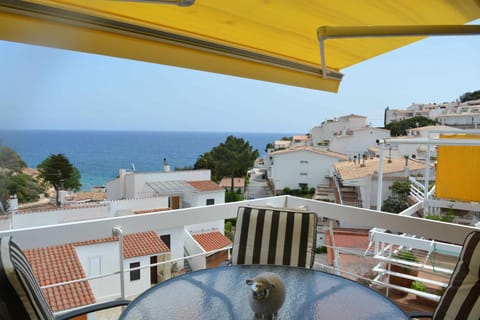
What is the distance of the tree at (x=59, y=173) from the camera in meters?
9.29

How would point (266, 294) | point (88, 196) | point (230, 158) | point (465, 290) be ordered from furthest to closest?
point (88, 196), point (230, 158), point (465, 290), point (266, 294)

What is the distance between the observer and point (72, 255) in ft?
→ 15.7

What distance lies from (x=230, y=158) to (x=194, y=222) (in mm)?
5029

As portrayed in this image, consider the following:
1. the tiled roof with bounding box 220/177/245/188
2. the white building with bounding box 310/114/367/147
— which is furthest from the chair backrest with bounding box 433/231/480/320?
the white building with bounding box 310/114/367/147

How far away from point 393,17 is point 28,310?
234cm

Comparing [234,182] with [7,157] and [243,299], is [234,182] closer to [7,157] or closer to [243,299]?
[7,157]

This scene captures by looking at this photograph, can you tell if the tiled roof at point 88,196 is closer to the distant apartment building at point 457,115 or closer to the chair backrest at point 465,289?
the distant apartment building at point 457,115

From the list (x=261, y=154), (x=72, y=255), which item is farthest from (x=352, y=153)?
(x=72, y=255)

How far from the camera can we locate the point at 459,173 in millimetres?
4945

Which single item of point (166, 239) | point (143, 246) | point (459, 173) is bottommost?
point (143, 246)

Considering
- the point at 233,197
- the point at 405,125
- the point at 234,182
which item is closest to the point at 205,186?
the point at 233,197

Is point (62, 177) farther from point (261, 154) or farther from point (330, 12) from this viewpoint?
point (330, 12)

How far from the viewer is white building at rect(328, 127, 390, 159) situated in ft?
26.2

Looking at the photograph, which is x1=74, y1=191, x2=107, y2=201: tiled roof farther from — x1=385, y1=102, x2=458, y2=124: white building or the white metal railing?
x1=385, y1=102, x2=458, y2=124: white building
